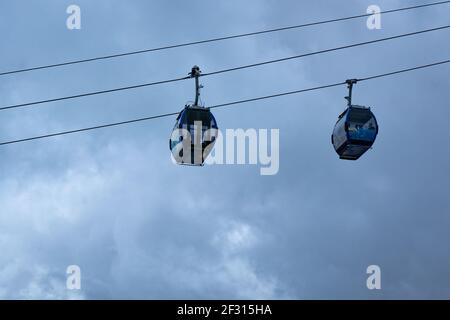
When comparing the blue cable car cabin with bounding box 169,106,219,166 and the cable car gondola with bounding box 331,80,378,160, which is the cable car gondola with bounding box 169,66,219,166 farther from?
the cable car gondola with bounding box 331,80,378,160

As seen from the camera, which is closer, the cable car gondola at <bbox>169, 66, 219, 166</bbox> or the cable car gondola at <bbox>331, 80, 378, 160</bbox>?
the cable car gondola at <bbox>169, 66, 219, 166</bbox>

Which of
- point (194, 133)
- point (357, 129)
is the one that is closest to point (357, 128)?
point (357, 129)

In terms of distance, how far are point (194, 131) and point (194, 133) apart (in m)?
0.11

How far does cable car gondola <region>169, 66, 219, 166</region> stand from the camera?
118ft

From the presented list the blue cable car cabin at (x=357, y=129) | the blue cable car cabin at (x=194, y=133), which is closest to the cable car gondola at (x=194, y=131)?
the blue cable car cabin at (x=194, y=133)

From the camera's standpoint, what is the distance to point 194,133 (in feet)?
118

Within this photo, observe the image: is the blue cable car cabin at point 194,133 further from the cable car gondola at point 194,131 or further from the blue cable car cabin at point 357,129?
the blue cable car cabin at point 357,129

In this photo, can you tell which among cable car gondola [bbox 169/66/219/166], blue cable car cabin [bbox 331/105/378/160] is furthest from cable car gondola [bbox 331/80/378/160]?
cable car gondola [bbox 169/66/219/166]

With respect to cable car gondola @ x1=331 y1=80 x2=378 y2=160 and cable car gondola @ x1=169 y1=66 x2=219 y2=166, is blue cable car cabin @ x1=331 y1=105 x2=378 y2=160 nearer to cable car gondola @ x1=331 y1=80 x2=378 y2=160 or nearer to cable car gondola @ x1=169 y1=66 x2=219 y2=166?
cable car gondola @ x1=331 y1=80 x2=378 y2=160

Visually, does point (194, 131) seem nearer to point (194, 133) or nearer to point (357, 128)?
point (194, 133)

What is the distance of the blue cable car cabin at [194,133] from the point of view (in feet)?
118
